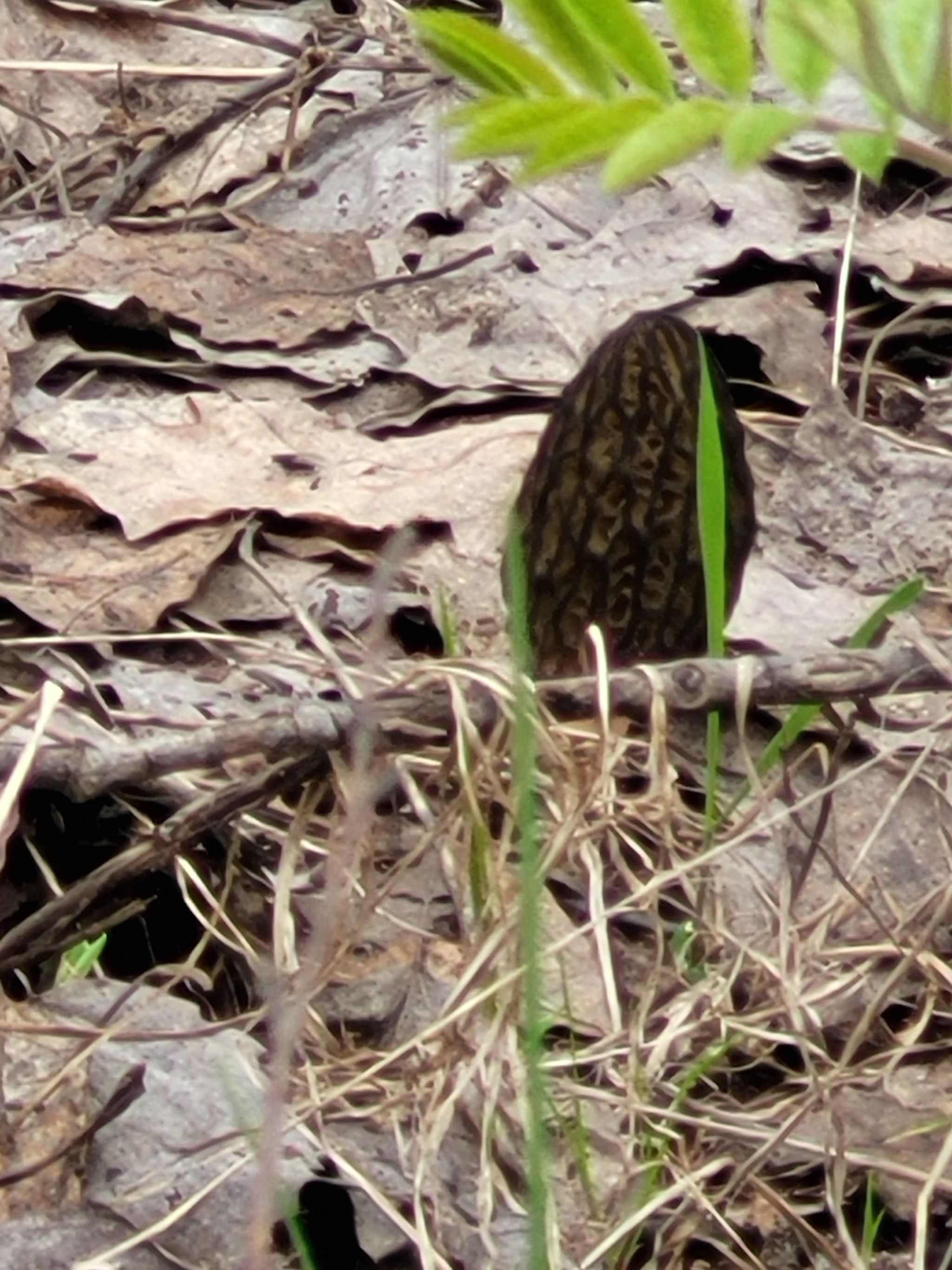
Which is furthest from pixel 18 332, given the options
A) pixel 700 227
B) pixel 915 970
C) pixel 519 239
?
pixel 915 970

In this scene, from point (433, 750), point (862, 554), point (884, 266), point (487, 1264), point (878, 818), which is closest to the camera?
point (487, 1264)

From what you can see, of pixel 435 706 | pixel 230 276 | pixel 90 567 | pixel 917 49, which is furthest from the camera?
pixel 230 276

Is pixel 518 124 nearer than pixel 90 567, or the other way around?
pixel 518 124

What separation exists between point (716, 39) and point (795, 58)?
48mm

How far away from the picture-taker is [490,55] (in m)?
1.18

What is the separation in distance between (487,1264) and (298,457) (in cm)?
149

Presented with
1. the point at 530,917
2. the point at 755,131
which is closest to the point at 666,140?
the point at 755,131

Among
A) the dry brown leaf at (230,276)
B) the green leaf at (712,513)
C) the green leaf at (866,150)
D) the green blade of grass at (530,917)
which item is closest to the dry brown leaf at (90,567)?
the dry brown leaf at (230,276)

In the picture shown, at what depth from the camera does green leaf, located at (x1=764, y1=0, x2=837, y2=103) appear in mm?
1108

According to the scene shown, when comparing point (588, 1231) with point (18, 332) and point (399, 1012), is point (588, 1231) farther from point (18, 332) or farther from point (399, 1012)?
point (18, 332)

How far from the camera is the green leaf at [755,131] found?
40.7 inches

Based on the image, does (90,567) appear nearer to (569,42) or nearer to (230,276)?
(230,276)

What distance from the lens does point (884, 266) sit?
3.41 meters

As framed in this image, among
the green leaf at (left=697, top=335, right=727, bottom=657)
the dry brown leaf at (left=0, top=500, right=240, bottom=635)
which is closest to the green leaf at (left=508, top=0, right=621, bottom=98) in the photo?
the green leaf at (left=697, top=335, right=727, bottom=657)
